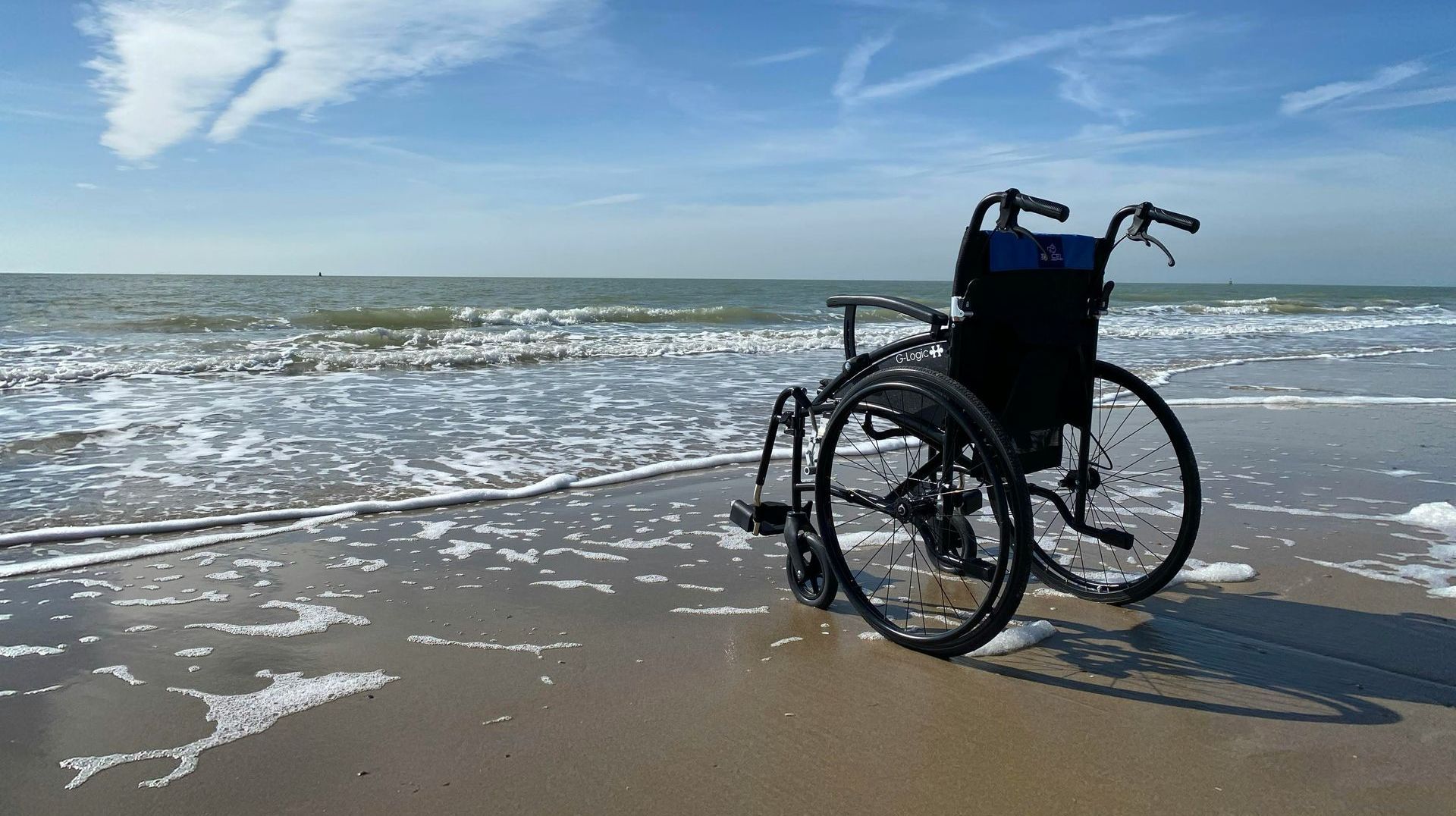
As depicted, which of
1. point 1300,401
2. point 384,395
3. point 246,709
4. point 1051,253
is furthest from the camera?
point 384,395

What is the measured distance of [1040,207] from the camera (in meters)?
2.60

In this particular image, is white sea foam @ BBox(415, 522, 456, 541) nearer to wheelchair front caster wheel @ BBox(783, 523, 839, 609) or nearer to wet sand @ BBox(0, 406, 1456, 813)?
wet sand @ BBox(0, 406, 1456, 813)

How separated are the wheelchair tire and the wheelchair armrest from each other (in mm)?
647

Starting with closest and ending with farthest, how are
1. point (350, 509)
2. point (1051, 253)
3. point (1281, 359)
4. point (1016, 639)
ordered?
point (1051, 253), point (1016, 639), point (350, 509), point (1281, 359)

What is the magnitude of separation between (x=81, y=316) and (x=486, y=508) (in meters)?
24.1

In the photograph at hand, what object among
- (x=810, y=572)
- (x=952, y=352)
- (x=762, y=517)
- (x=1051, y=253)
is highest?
(x=1051, y=253)

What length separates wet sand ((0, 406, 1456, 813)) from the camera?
6.86 feet

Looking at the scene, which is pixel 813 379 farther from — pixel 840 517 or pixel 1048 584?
pixel 1048 584

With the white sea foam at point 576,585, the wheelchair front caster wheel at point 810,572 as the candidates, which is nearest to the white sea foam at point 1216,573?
the wheelchair front caster wheel at point 810,572

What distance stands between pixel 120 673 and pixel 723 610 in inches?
73.9

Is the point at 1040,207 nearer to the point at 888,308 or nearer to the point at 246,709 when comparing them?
the point at 888,308

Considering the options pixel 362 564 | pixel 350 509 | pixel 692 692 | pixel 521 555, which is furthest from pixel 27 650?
pixel 692 692

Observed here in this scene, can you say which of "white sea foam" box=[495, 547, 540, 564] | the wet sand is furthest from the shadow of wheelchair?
"white sea foam" box=[495, 547, 540, 564]

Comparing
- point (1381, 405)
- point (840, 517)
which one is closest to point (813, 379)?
point (1381, 405)
